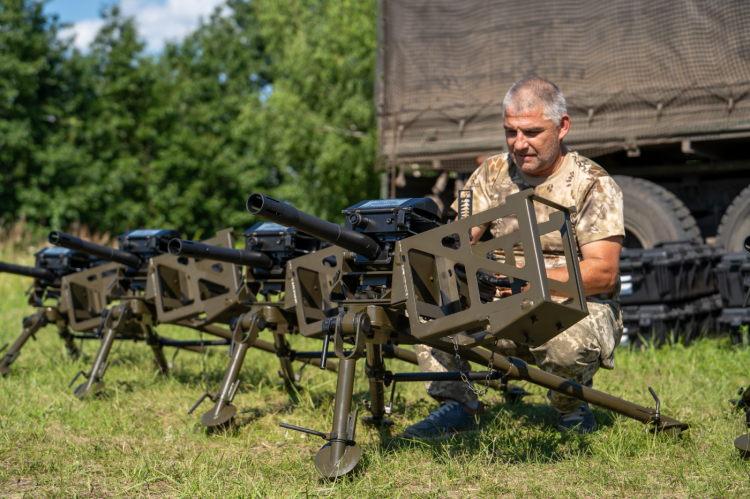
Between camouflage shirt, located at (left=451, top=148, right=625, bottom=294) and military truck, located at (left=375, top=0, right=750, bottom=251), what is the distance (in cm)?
345

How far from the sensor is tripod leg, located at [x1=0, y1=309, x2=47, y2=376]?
580cm

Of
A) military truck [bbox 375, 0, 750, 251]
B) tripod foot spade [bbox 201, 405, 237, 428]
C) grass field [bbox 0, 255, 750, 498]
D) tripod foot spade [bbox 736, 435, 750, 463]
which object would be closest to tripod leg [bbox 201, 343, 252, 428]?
tripod foot spade [bbox 201, 405, 237, 428]

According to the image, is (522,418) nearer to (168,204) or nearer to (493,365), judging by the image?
(493,365)

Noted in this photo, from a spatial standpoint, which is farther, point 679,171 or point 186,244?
point 679,171

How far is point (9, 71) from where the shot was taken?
2666 centimetres

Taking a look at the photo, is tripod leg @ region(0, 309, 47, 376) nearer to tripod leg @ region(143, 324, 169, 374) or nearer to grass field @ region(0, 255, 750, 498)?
grass field @ region(0, 255, 750, 498)

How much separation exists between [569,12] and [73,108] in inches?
1035

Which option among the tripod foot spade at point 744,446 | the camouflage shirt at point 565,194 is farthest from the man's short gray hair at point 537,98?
the tripod foot spade at point 744,446

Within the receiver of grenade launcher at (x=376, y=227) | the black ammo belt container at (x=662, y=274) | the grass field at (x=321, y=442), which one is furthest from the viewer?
the black ammo belt container at (x=662, y=274)

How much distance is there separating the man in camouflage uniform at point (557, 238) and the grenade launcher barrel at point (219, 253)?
1.07m

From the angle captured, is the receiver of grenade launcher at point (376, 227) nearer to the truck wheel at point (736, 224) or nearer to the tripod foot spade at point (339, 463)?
the tripod foot spade at point (339, 463)

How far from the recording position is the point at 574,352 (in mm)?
3562

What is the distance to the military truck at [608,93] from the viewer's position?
6.88 metres

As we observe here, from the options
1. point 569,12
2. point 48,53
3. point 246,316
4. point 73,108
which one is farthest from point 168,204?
point 246,316
